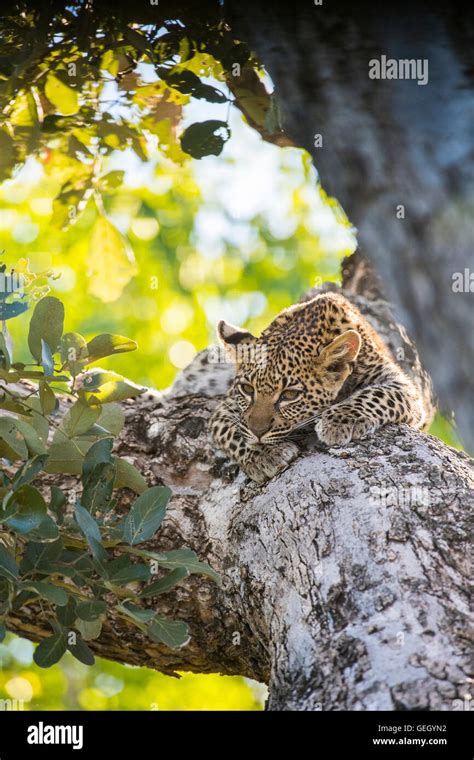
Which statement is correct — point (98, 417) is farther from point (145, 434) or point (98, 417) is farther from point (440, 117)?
point (440, 117)

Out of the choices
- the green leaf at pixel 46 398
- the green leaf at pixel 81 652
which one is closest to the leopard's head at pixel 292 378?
the green leaf at pixel 46 398

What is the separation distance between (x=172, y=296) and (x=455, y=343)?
1159cm

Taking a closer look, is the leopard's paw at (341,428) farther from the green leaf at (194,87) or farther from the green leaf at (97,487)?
the green leaf at (194,87)

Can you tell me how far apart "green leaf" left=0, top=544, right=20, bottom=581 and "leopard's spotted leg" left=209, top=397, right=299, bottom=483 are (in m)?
1.71

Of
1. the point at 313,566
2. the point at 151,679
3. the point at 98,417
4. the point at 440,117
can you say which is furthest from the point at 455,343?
the point at 151,679

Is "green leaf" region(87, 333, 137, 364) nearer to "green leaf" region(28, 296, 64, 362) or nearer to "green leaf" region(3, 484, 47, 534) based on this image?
"green leaf" region(28, 296, 64, 362)

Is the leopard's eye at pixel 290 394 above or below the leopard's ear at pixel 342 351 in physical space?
below

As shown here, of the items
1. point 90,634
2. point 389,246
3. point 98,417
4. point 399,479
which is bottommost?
point 90,634

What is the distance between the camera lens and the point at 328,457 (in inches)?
184

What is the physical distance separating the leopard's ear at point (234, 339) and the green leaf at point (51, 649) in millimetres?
2758

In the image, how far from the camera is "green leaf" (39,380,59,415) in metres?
3.93

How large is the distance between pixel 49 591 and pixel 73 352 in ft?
3.33

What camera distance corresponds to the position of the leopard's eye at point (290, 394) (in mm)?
5836

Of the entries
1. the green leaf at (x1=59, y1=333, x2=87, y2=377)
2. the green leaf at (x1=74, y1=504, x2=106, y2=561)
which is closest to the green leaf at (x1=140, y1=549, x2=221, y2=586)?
the green leaf at (x1=74, y1=504, x2=106, y2=561)
